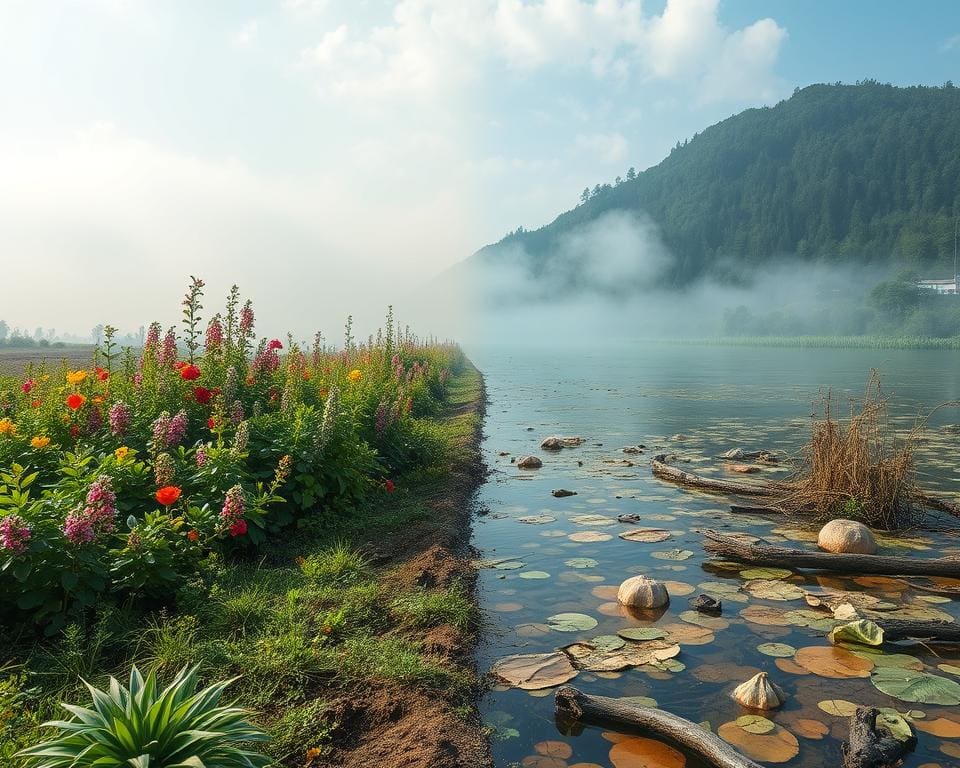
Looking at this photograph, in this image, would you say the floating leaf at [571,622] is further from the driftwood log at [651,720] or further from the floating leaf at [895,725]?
the floating leaf at [895,725]

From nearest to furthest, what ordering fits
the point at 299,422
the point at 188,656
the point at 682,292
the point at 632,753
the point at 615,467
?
the point at 632,753 → the point at 188,656 → the point at 299,422 → the point at 615,467 → the point at 682,292

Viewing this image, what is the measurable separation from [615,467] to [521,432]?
185 inches

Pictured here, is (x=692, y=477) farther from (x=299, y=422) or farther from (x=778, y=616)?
(x=299, y=422)

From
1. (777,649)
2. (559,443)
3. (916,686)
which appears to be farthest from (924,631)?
(559,443)

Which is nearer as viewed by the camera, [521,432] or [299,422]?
[299,422]

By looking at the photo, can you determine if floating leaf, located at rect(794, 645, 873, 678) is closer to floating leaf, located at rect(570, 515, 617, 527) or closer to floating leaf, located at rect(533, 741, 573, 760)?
floating leaf, located at rect(533, 741, 573, 760)

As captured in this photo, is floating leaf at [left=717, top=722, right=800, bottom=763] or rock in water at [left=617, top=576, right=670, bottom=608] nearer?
floating leaf at [left=717, top=722, right=800, bottom=763]

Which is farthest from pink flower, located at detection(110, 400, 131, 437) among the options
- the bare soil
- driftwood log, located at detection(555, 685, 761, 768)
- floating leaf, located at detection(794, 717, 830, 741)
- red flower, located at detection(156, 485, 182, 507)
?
floating leaf, located at detection(794, 717, 830, 741)

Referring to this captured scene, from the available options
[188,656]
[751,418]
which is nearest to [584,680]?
[188,656]

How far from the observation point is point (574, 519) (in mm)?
8039

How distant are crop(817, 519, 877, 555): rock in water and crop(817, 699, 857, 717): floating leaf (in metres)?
2.96

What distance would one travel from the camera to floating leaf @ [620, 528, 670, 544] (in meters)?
7.19

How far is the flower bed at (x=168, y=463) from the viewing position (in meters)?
4.14

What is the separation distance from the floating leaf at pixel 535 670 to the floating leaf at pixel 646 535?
9.31 feet
